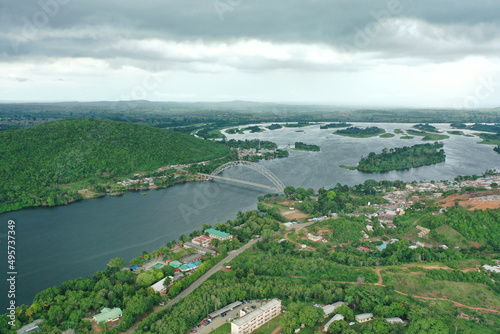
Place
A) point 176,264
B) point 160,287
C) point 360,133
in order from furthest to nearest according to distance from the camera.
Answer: point 360,133 → point 176,264 → point 160,287

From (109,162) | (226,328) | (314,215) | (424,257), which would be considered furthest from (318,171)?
(226,328)

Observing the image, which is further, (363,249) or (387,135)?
(387,135)

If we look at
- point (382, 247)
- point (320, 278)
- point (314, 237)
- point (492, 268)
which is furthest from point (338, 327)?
point (492, 268)

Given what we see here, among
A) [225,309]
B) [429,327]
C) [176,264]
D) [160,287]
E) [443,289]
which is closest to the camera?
[429,327]

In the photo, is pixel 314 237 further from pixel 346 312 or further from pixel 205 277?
pixel 346 312

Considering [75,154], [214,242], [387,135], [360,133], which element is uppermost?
[360,133]

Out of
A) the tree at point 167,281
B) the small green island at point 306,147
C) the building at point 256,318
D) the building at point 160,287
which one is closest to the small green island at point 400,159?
the small green island at point 306,147

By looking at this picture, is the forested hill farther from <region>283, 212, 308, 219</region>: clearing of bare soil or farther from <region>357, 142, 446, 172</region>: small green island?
<region>357, 142, 446, 172</region>: small green island
